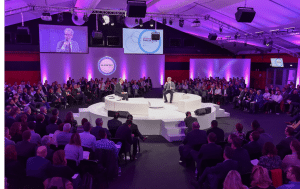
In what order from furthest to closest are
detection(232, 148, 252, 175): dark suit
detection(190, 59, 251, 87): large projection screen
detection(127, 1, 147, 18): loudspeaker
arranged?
detection(190, 59, 251, 87): large projection screen, detection(127, 1, 147, 18): loudspeaker, detection(232, 148, 252, 175): dark suit

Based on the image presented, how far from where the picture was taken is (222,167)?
3.36 m

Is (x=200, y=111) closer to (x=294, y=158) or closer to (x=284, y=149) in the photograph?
(x=284, y=149)

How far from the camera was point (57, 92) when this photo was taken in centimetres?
1114

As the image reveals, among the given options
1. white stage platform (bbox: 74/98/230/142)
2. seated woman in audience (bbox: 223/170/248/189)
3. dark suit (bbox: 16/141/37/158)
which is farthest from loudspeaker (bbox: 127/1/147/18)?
seated woman in audience (bbox: 223/170/248/189)

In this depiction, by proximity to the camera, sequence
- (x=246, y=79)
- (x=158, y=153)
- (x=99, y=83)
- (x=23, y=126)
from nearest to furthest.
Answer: (x=23, y=126) → (x=158, y=153) → (x=99, y=83) → (x=246, y=79)

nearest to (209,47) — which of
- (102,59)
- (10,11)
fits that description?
(102,59)

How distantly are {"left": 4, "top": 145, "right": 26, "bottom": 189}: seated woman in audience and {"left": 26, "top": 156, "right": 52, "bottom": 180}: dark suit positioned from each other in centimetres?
10

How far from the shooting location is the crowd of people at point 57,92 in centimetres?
937

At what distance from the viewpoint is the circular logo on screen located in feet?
53.8

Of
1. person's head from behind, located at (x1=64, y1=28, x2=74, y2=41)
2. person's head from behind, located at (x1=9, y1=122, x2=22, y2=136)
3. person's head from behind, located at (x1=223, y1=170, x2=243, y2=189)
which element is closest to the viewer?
person's head from behind, located at (x1=223, y1=170, x2=243, y2=189)

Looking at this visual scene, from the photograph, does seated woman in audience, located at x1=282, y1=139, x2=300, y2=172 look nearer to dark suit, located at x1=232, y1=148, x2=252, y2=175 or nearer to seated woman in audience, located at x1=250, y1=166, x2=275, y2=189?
dark suit, located at x1=232, y1=148, x2=252, y2=175

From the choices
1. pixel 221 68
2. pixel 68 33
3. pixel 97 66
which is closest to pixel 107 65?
pixel 97 66

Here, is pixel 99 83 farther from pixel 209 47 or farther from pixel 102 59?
pixel 209 47

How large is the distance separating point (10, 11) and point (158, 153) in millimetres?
8752
